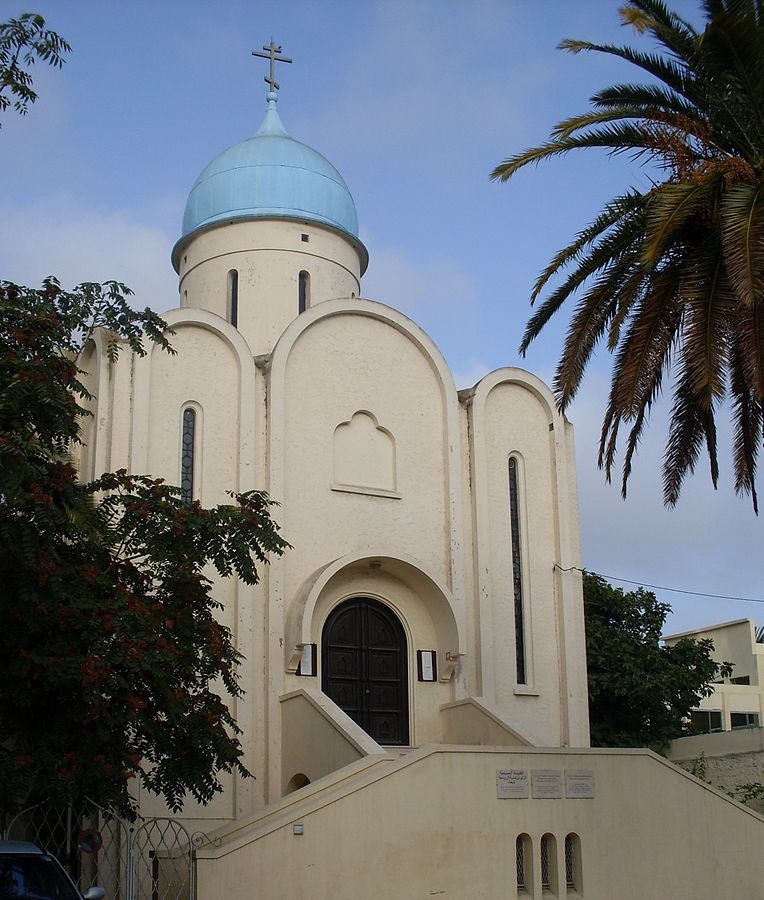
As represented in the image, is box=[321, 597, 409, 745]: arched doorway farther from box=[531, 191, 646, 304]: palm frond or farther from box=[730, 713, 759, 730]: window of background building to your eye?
box=[730, 713, 759, 730]: window of background building

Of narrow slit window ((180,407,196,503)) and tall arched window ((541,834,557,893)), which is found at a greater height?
narrow slit window ((180,407,196,503))

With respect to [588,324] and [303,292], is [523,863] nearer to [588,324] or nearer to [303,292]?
[588,324]

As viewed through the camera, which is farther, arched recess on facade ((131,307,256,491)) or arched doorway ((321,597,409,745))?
arched doorway ((321,597,409,745))

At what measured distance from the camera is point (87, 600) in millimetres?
12133

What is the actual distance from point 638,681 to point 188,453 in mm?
12623

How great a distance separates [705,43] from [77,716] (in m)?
9.92

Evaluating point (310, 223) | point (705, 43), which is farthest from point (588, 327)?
point (310, 223)

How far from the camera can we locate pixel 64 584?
12.2 metres

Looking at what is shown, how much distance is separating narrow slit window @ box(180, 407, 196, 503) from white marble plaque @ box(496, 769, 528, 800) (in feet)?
21.3

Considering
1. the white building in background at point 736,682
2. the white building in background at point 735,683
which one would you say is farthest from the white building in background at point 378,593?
the white building in background at point 736,682

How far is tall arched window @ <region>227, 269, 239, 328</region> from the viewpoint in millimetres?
23469

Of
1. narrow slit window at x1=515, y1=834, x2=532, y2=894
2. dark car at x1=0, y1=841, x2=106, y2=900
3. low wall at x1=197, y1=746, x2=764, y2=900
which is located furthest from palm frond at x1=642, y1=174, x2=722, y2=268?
dark car at x1=0, y1=841, x2=106, y2=900

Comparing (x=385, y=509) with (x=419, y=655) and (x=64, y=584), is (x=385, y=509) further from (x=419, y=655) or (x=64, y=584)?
(x=64, y=584)

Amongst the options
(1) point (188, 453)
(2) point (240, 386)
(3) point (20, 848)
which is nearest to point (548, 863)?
(3) point (20, 848)
